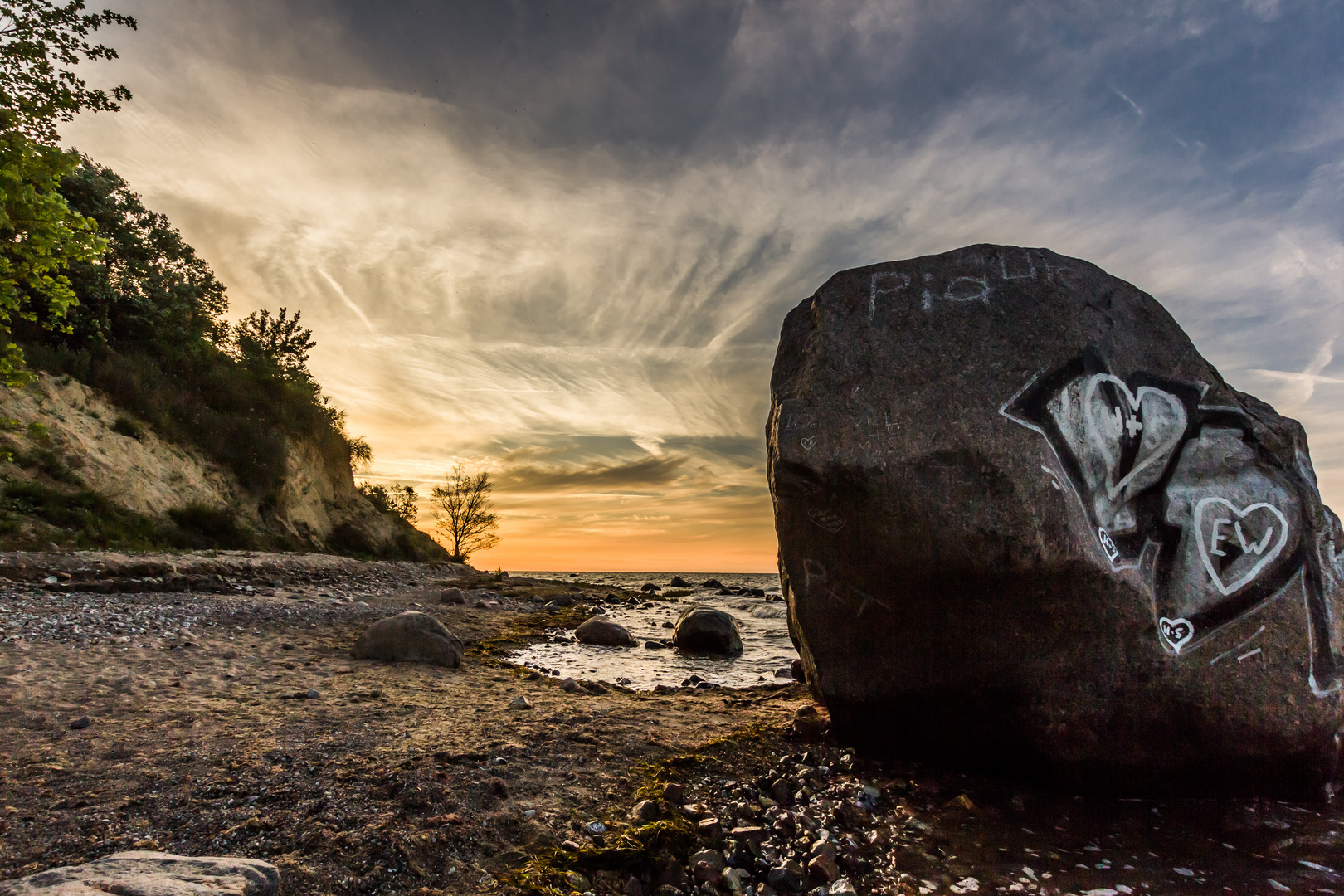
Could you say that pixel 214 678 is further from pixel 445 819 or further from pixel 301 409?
pixel 301 409

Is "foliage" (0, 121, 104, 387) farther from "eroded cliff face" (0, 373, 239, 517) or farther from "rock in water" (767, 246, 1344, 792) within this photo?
"rock in water" (767, 246, 1344, 792)

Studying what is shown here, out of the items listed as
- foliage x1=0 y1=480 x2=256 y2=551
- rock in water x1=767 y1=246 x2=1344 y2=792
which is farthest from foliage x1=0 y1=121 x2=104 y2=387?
rock in water x1=767 y1=246 x2=1344 y2=792

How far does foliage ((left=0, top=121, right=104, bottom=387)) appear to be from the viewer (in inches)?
291

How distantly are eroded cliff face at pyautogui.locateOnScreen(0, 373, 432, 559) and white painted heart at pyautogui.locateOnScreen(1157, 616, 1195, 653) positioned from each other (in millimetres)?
11379

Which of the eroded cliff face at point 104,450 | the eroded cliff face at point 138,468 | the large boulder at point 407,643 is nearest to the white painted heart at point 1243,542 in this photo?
the large boulder at point 407,643

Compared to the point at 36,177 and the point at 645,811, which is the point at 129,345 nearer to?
the point at 36,177

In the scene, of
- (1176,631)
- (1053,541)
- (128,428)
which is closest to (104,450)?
(128,428)

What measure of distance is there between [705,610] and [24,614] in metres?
9.55

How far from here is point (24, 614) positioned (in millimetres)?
6566

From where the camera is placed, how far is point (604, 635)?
39.2ft

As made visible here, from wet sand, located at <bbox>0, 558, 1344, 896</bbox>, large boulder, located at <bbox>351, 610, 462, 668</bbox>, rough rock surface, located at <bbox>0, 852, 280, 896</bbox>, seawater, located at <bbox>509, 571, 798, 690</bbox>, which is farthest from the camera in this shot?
seawater, located at <bbox>509, 571, 798, 690</bbox>

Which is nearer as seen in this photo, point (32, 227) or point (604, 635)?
point (32, 227)

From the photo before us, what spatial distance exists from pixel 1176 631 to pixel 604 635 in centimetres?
963

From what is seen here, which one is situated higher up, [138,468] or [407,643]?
[138,468]
